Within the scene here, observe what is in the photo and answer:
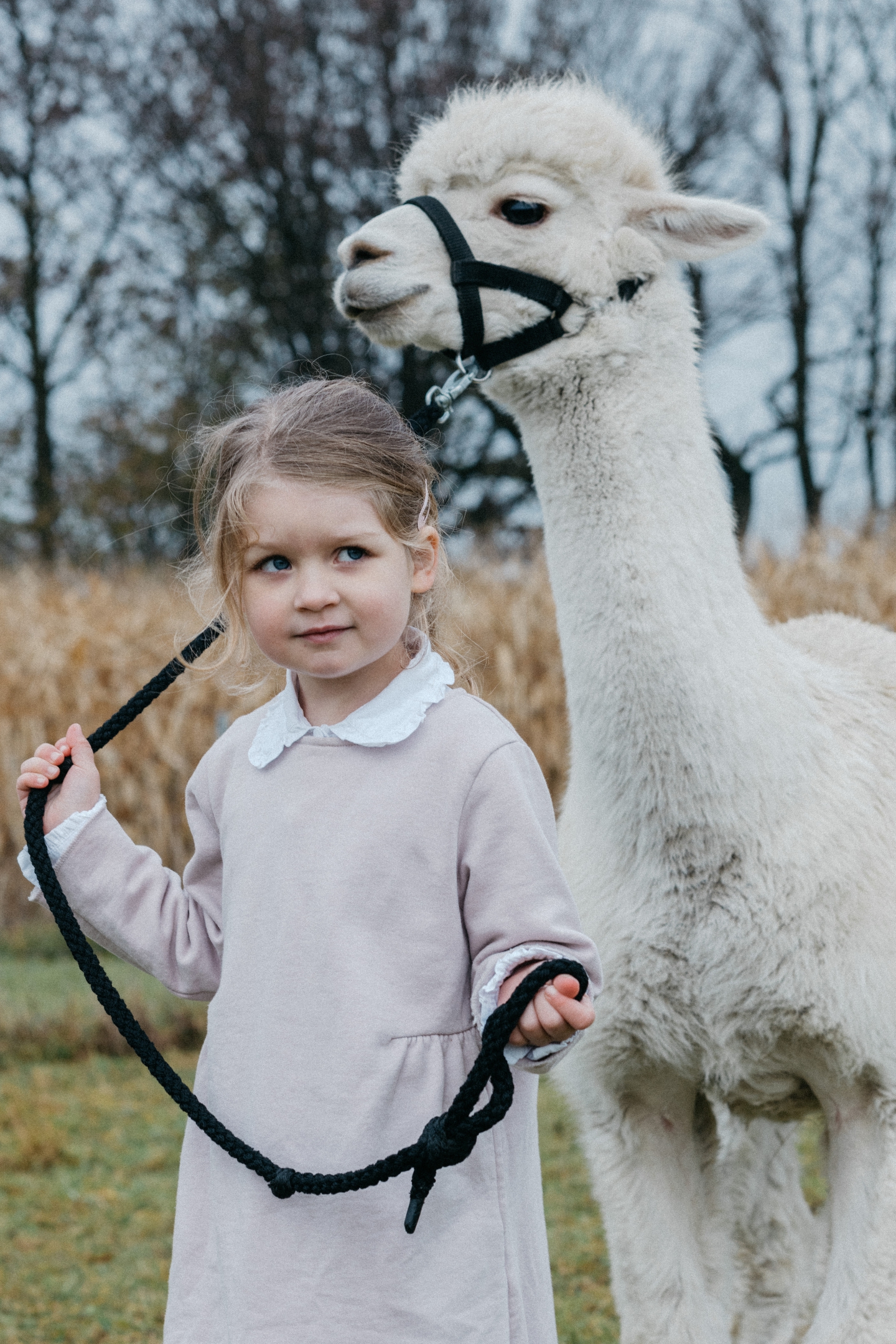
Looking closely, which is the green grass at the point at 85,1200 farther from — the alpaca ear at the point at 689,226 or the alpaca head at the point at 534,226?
the alpaca ear at the point at 689,226

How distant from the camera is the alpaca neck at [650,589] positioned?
2.14m

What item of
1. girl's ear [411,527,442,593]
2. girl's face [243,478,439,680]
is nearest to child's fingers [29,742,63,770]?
girl's face [243,478,439,680]

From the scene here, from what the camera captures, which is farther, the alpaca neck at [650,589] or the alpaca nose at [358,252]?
the alpaca nose at [358,252]

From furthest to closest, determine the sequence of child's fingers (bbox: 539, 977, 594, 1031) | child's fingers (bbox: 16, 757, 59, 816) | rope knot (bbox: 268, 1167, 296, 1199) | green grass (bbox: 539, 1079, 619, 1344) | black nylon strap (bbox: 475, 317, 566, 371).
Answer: green grass (bbox: 539, 1079, 619, 1344)
black nylon strap (bbox: 475, 317, 566, 371)
child's fingers (bbox: 16, 757, 59, 816)
rope knot (bbox: 268, 1167, 296, 1199)
child's fingers (bbox: 539, 977, 594, 1031)

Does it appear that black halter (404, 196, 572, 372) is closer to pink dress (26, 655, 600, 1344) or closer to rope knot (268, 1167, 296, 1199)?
pink dress (26, 655, 600, 1344)

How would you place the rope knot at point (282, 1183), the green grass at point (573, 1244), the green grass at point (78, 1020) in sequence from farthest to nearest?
the green grass at point (78, 1020), the green grass at point (573, 1244), the rope knot at point (282, 1183)

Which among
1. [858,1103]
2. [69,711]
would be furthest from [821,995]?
[69,711]

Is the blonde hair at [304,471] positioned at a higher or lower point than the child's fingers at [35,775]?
higher

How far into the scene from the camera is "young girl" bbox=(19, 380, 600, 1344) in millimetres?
1497

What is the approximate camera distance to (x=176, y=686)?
7.69m

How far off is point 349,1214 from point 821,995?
884mm

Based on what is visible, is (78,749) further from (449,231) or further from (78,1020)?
(78,1020)

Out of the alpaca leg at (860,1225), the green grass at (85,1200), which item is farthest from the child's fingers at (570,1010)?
the green grass at (85,1200)

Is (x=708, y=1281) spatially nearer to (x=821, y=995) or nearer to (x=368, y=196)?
(x=821, y=995)
